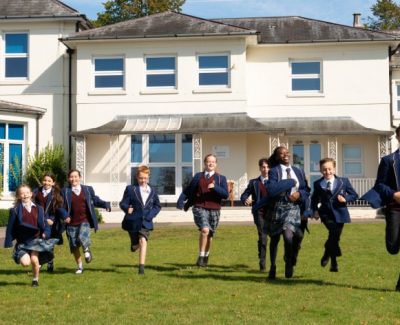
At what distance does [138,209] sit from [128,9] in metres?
37.8

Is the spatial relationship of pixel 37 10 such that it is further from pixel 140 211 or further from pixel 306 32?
pixel 140 211

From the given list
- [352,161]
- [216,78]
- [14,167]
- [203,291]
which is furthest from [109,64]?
[203,291]

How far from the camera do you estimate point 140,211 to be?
10.3 meters

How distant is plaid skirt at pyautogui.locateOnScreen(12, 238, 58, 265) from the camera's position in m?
9.00

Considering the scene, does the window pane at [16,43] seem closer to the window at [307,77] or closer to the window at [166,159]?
the window at [166,159]

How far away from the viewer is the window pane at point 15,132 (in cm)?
2517

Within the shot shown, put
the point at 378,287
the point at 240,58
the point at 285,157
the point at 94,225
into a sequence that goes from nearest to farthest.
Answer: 1. the point at 378,287
2. the point at 285,157
3. the point at 94,225
4. the point at 240,58

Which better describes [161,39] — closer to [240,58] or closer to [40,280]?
[240,58]

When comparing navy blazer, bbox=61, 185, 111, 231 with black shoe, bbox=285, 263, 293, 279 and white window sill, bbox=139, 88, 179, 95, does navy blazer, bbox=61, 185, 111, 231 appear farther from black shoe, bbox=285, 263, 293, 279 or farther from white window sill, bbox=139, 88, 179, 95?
white window sill, bbox=139, 88, 179, 95

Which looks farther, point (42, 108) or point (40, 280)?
point (42, 108)

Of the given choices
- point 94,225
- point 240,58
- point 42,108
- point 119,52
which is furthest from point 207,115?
point 94,225

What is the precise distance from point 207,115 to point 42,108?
651 centimetres

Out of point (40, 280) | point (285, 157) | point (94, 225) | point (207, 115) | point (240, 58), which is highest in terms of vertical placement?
point (240, 58)

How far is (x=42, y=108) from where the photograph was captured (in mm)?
26172
